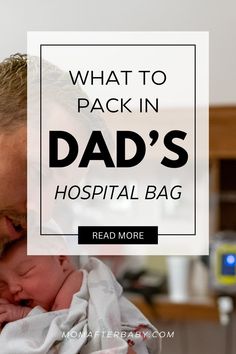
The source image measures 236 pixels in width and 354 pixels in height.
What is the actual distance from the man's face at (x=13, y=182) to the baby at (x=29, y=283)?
0.02 metres

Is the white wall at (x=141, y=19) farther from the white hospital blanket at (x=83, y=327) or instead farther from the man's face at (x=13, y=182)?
the white hospital blanket at (x=83, y=327)

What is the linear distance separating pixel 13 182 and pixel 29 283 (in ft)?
0.34

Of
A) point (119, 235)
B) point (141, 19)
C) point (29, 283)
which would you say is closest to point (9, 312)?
point (29, 283)

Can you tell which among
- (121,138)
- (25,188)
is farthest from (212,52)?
(25,188)

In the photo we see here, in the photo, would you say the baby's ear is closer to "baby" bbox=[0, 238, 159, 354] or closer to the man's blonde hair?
"baby" bbox=[0, 238, 159, 354]

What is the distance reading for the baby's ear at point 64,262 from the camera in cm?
66

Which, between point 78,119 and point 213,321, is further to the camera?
point 213,321

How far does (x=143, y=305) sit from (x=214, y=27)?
12.7 inches

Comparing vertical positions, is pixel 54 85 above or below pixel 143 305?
above

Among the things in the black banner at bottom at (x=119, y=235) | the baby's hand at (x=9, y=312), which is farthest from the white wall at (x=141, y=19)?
the baby's hand at (x=9, y=312)

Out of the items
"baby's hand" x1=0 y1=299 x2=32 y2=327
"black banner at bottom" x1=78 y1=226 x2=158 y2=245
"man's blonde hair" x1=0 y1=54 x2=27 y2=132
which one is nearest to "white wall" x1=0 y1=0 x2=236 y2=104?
"man's blonde hair" x1=0 y1=54 x2=27 y2=132

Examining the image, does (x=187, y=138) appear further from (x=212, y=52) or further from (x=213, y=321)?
(x=213, y=321)

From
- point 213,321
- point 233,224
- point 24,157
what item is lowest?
point 213,321

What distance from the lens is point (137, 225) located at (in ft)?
2.27
